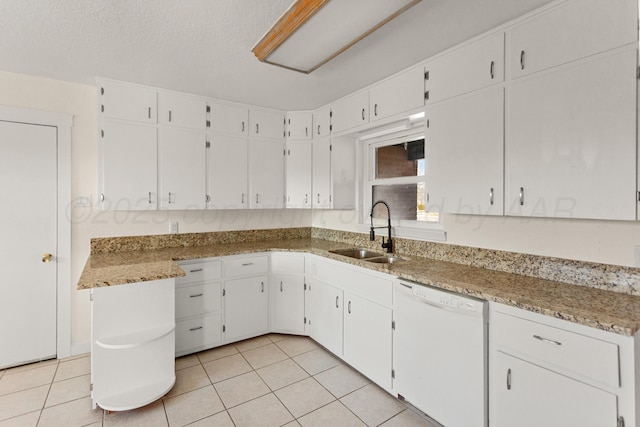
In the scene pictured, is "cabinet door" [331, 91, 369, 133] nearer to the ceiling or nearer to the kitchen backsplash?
the ceiling

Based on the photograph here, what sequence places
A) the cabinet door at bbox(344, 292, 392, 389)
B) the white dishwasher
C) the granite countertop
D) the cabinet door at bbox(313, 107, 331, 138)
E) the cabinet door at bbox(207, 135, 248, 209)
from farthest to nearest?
1. the cabinet door at bbox(313, 107, 331, 138)
2. the cabinet door at bbox(207, 135, 248, 209)
3. the cabinet door at bbox(344, 292, 392, 389)
4. the white dishwasher
5. the granite countertop

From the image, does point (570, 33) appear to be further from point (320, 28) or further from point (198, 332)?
point (198, 332)

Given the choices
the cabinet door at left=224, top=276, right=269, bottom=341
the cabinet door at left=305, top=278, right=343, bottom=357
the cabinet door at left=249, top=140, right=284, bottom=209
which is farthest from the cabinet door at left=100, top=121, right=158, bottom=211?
the cabinet door at left=305, top=278, right=343, bottom=357

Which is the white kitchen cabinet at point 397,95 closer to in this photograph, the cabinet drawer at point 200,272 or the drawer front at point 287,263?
the drawer front at point 287,263

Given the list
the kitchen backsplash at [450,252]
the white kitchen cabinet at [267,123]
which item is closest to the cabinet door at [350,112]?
the white kitchen cabinet at [267,123]

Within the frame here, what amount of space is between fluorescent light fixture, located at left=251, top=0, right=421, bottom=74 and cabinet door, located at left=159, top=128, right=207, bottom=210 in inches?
52.9

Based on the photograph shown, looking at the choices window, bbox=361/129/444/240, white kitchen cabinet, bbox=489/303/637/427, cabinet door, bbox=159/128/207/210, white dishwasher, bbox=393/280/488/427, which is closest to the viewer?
white kitchen cabinet, bbox=489/303/637/427

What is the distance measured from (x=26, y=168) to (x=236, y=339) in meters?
2.37

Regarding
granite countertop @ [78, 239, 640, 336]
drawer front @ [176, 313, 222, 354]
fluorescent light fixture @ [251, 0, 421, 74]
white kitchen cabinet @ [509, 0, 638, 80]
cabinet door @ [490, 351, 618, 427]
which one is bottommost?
drawer front @ [176, 313, 222, 354]

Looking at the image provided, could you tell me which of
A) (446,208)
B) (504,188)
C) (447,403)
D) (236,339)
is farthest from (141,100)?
(447,403)

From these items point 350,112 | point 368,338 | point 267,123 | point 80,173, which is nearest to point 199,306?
point 368,338

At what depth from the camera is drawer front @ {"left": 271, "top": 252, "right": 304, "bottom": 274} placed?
10.3 feet

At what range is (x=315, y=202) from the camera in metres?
3.51

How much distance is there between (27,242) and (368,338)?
3.00m
